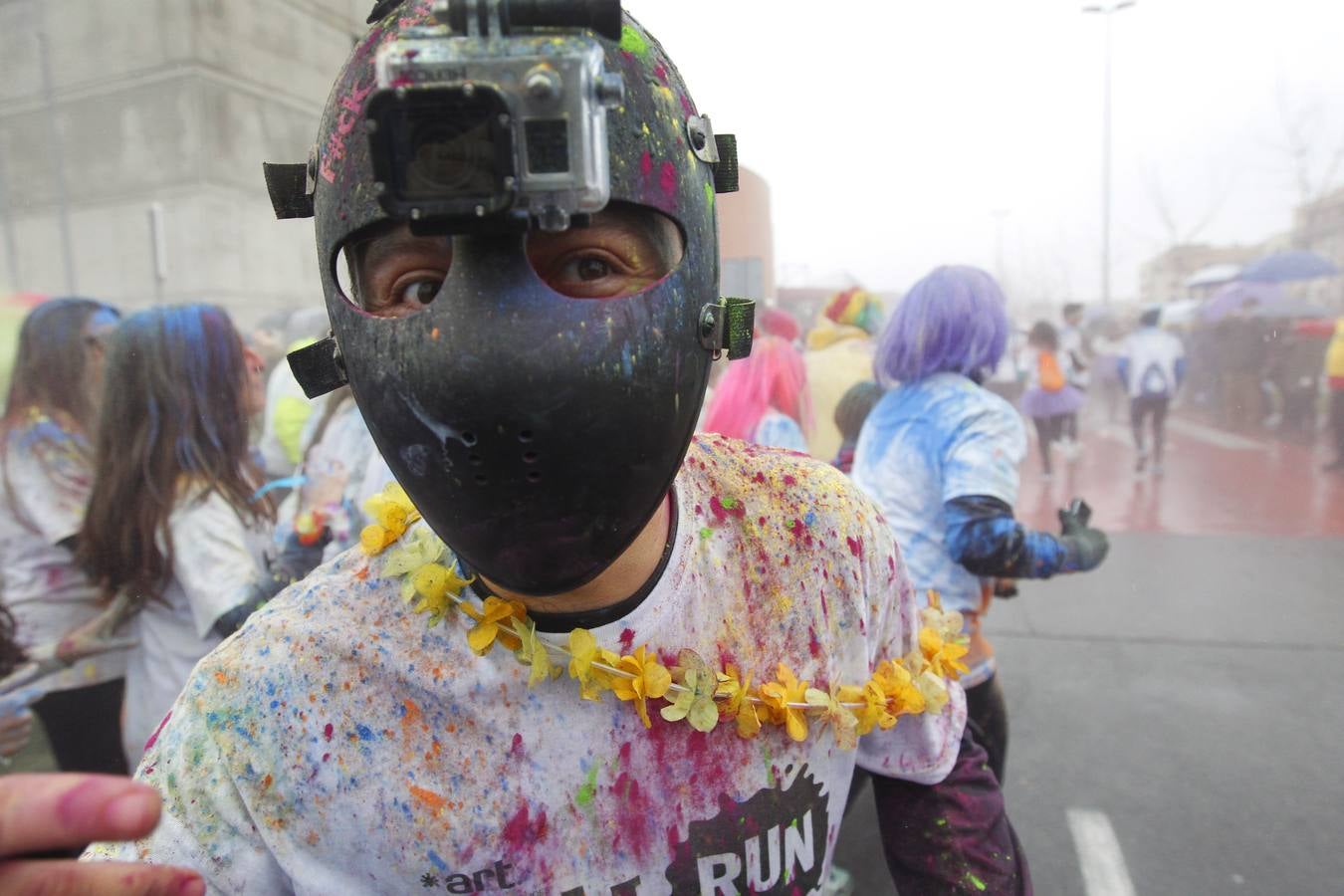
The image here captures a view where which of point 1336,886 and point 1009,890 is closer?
point 1009,890

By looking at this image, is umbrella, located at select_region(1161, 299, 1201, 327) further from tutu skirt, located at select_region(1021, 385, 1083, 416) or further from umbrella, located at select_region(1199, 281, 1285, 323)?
tutu skirt, located at select_region(1021, 385, 1083, 416)

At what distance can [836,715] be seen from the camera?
3.81ft

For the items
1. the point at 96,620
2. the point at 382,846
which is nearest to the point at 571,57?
the point at 382,846

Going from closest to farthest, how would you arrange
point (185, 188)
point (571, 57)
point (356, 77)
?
point (571, 57)
point (356, 77)
point (185, 188)

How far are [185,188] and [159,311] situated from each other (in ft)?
31.8

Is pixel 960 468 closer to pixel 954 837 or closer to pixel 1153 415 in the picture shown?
pixel 954 837

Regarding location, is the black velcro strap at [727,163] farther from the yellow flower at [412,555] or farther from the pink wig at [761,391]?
the pink wig at [761,391]

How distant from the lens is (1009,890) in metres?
1.29

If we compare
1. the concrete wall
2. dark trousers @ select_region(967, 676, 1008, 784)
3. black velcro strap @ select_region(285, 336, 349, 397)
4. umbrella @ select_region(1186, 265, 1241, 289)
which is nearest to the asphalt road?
dark trousers @ select_region(967, 676, 1008, 784)

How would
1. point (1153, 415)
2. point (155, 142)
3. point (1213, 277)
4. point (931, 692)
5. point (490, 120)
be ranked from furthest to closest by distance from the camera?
point (1213, 277) → point (155, 142) → point (1153, 415) → point (931, 692) → point (490, 120)

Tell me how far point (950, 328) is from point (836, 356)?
2.11 meters

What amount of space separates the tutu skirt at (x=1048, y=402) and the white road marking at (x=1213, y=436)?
323 cm

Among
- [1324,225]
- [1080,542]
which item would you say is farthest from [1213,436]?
[1080,542]

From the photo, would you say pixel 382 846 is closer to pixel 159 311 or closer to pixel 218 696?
pixel 218 696
